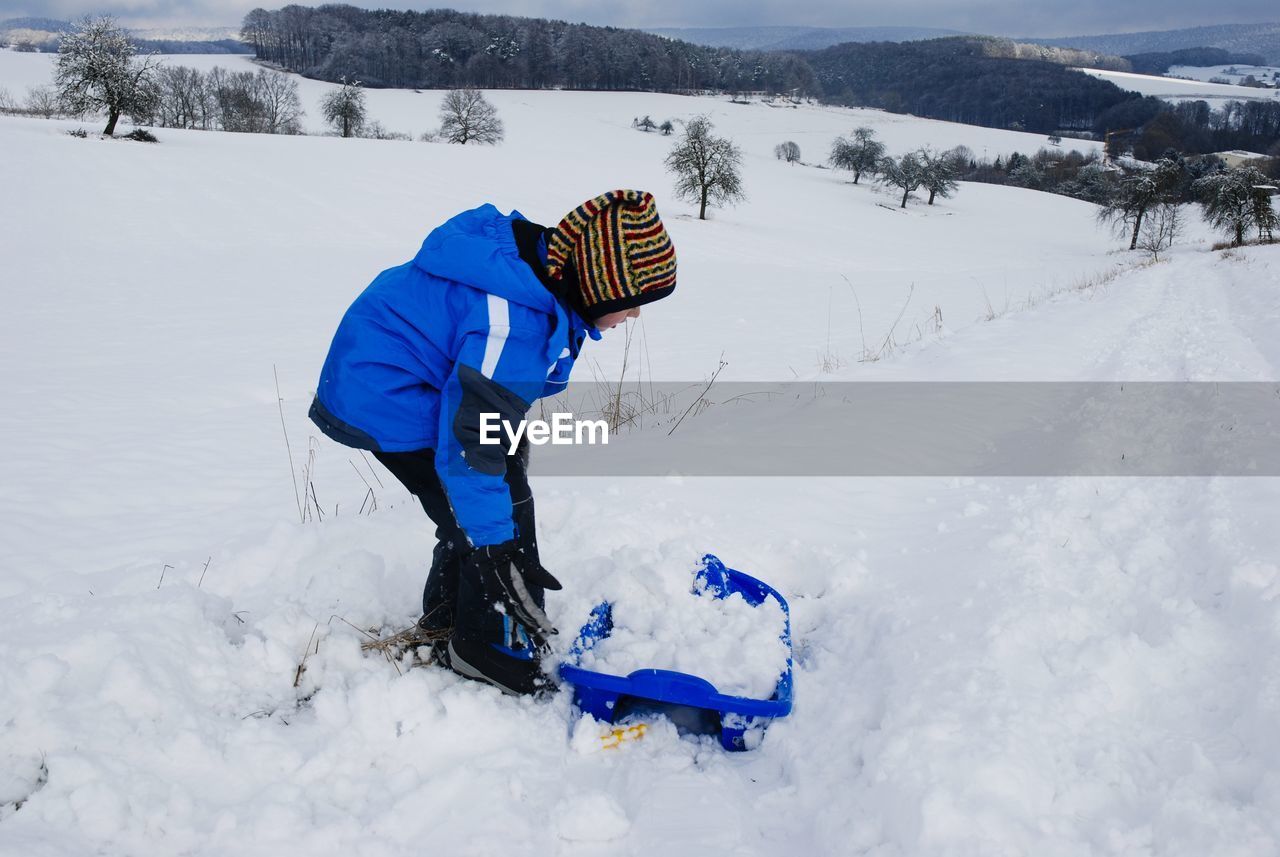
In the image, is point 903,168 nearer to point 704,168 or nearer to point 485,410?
point 704,168

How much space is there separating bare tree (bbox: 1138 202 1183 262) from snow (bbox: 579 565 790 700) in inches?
1836

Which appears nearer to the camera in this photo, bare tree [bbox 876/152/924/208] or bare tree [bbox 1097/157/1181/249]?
bare tree [bbox 1097/157/1181/249]

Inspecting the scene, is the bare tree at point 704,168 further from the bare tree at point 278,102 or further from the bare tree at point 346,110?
the bare tree at point 278,102

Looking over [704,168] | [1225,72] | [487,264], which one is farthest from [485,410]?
[1225,72]

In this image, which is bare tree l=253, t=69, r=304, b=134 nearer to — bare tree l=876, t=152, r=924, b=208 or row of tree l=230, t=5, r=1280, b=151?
row of tree l=230, t=5, r=1280, b=151

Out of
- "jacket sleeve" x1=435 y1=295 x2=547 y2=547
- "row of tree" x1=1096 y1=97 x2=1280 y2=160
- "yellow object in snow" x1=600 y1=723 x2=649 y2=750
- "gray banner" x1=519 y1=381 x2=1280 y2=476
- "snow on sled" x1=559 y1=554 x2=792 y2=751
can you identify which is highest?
"row of tree" x1=1096 y1=97 x2=1280 y2=160

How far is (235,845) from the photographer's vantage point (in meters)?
1.73

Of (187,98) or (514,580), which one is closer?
(514,580)

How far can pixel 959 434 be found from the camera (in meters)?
4.58

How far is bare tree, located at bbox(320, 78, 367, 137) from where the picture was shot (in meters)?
46.0

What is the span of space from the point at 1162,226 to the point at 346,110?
4806 cm

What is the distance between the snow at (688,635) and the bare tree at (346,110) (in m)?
51.2

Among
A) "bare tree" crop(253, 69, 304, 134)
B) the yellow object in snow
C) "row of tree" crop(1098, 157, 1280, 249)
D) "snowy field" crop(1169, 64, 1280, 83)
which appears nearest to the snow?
the yellow object in snow

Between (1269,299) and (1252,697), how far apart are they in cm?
1478
